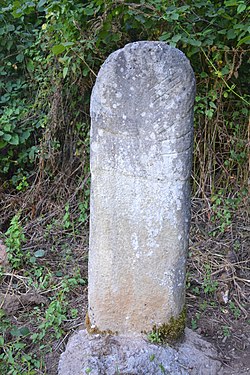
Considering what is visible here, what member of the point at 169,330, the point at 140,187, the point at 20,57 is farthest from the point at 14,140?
the point at 169,330

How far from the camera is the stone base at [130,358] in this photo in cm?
258

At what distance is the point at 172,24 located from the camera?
12.2 feet

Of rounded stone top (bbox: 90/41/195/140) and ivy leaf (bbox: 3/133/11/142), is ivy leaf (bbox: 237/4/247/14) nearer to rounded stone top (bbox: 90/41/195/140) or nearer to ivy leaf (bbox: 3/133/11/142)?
rounded stone top (bbox: 90/41/195/140)

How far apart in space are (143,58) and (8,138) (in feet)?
8.01

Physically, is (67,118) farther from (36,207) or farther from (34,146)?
(36,207)

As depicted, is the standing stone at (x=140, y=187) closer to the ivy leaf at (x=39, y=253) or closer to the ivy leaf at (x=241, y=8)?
the ivy leaf at (x=241, y=8)

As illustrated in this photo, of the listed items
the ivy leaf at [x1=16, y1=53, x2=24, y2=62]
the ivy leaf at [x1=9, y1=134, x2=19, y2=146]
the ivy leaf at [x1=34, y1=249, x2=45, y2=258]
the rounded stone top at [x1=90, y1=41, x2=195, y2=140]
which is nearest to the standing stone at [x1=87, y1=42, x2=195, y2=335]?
the rounded stone top at [x1=90, y1=41, x2=195, y2=140]

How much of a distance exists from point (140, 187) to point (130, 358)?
0.89 m

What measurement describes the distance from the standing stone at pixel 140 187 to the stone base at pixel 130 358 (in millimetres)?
104

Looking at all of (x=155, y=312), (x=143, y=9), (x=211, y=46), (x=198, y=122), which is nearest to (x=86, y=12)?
(x=143, y=9)

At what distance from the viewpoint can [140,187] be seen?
262cm

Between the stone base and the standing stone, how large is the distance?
0.10m

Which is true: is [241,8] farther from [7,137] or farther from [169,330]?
[7,137]

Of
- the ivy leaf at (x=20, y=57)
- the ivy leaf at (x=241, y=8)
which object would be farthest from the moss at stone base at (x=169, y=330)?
the ivy leaf at (x=20, y=57)
